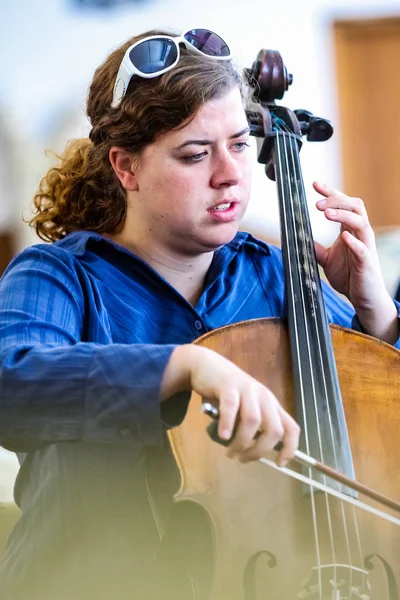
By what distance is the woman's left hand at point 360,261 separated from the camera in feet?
2.70

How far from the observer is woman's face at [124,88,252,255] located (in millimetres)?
752

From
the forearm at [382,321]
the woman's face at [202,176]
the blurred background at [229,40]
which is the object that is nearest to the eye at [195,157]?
the woman's face at [202,176]

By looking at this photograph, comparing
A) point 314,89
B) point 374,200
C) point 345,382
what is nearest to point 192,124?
point 345,382

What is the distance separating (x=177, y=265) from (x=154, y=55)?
202 mm

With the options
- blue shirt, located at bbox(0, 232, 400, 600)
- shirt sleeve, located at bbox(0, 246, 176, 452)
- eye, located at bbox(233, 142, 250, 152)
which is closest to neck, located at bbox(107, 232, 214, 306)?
blue shirt, located at bbox(0, 232, 400, 600)

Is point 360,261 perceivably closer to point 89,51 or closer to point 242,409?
point 242,409

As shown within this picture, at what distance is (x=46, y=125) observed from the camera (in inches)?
84.1

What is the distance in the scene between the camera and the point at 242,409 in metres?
0.50

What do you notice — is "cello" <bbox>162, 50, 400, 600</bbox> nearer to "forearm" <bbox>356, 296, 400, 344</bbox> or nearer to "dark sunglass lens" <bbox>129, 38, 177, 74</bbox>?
"forearm" <bbox>356, 296, 400, 344</bbox>

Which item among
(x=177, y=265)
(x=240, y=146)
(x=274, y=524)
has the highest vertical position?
(x=240, y=146)

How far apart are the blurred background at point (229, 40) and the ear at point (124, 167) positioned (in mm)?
1232

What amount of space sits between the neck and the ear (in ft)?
0.18

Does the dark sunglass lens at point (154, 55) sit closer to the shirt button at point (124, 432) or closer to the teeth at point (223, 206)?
the teeth at point (223, 206)

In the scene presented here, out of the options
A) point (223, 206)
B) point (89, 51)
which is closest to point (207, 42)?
point (223, 206)
